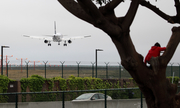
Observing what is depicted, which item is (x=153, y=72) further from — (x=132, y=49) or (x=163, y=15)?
(x=163, y=15)

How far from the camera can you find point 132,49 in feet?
23.3

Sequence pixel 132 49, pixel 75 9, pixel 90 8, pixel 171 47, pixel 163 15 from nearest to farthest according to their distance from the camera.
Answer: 1. pixel 90 8
2. pixel 132 49
3. pixel 75 9
4. pixel 171 47
5. pixel 163 15

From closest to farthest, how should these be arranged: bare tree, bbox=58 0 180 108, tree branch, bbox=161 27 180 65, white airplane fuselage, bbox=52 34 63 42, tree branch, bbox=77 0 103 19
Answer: tree branch, bbox=77 0 103 19 → bare tree, bbox=58 0 180 108 → tree branch, bbox=161 27 180 65 → white airplane fuselage, bbox=52 34 63 42

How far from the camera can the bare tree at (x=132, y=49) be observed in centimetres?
683

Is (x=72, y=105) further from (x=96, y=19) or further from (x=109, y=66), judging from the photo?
(x=109, y=66)

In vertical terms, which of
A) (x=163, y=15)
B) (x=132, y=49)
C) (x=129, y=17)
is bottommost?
(x=132, y=49)

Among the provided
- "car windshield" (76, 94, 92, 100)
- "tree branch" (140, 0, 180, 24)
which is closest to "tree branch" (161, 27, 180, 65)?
"tree branch" (140, 0, 180, 24)

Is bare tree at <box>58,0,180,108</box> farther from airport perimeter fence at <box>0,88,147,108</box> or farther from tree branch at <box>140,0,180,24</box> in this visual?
airport perimeter fence at <box>0,88,147,108</box>

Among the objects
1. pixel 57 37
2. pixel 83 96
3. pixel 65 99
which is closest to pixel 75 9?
pixel 65 99

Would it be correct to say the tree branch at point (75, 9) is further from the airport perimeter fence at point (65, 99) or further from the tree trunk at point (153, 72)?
the airport perimeter fence at point (65, 99)

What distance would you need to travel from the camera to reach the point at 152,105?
7.70m

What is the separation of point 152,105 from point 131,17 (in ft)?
8.43

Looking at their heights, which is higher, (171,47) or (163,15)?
(163,15)

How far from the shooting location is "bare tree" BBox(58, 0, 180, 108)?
22.4 ft
